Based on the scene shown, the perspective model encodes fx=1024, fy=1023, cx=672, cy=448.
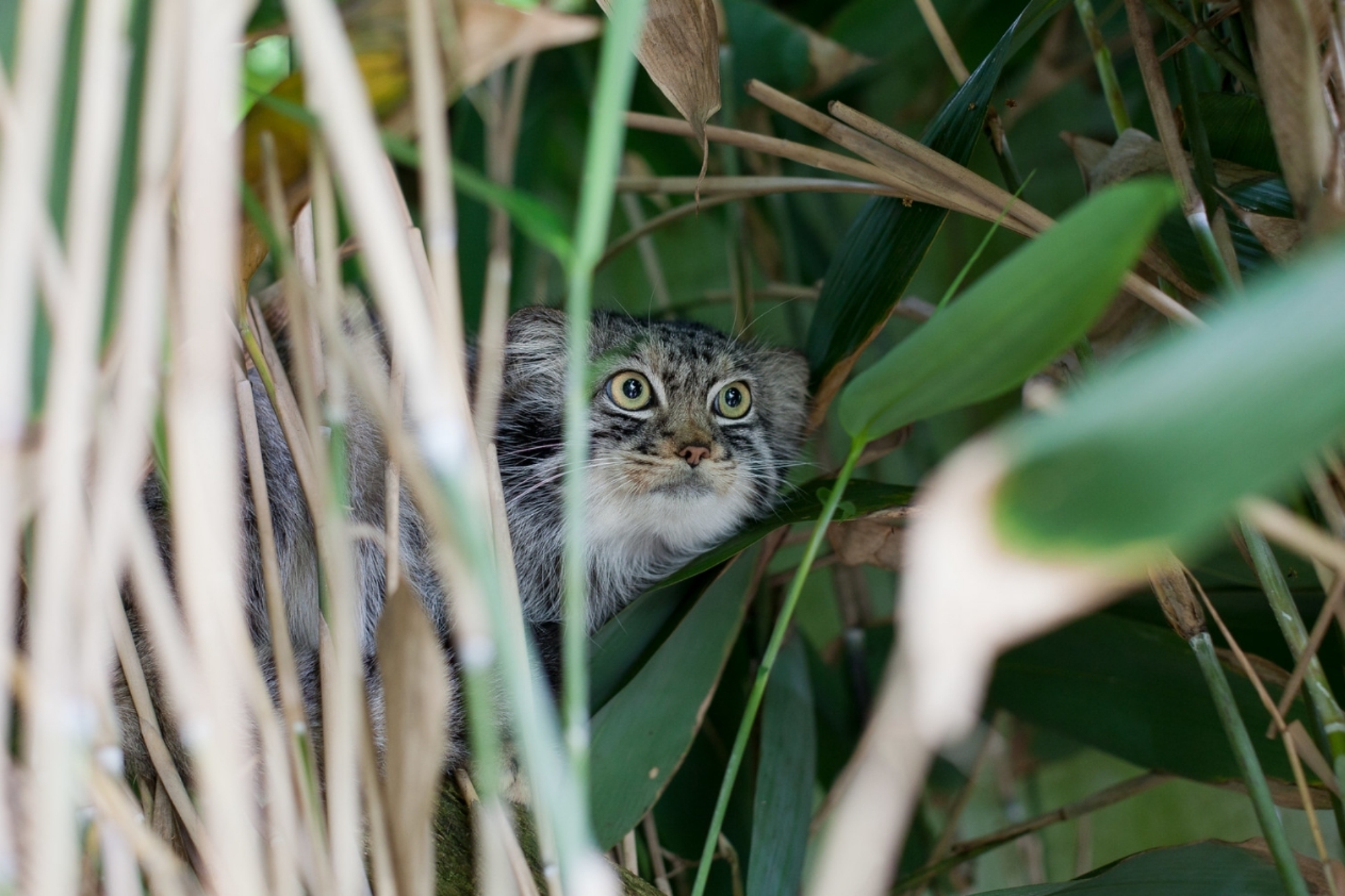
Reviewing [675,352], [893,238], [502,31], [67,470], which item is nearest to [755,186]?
[893,238]

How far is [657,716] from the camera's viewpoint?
131cm

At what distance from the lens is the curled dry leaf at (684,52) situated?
100cm

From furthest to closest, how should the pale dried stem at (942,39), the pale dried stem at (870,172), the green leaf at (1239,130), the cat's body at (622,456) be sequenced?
the cat's body at (622,456) → the pale dried stem at (942,39) → the green leaf at (1239,130) → the pale dried stem at (870,172)

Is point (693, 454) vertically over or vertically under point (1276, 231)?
under

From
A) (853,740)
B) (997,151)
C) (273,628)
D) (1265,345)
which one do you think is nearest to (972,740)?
Answer: (853,740)

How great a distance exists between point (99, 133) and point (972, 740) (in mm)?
1954

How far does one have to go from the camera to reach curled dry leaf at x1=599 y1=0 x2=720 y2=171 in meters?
1.00

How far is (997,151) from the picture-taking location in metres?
1.32

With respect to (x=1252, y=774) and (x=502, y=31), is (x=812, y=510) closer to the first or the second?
(x=1252, y=774)

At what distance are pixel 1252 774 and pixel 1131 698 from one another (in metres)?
0.62

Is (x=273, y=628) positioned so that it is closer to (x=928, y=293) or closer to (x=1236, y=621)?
(x=1236, y=621)

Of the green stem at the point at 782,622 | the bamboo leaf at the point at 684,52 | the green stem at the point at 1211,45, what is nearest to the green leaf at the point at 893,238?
the green stem at the point at 1211,45

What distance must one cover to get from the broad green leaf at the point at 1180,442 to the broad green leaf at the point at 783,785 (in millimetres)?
953

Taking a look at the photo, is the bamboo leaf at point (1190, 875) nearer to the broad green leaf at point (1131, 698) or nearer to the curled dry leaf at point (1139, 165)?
the broad green leaf at point (1131, 698)
